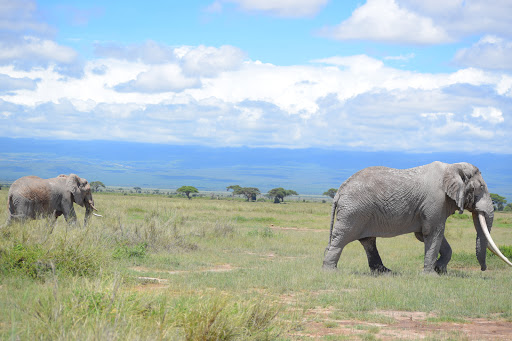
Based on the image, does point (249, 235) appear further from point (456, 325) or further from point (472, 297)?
point (456, 325)

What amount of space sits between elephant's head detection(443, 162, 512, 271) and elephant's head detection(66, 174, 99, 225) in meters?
11.1

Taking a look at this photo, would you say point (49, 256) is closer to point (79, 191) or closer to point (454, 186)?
point (454, 186)

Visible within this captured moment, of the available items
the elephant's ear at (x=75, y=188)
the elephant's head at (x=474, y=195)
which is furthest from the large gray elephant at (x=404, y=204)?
the elephant's ear at (x=75, y=188)

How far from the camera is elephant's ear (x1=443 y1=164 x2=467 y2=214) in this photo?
1245cm

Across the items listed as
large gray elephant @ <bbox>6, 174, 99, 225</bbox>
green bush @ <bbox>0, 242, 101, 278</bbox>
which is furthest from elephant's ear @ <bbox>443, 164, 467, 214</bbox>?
large gray elephant @ <bbox>6, 174, 99, 225</bbox>

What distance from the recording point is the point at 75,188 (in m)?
18.2

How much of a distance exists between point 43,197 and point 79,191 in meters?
1.43

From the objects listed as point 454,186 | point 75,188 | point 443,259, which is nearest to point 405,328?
point 454,186

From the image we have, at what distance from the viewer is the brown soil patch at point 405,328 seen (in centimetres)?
716

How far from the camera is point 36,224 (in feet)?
43.9

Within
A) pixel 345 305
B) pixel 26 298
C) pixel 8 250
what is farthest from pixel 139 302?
pixel 8 250

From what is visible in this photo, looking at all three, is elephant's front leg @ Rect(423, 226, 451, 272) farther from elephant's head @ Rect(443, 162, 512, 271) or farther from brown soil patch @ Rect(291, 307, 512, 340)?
brown soil patch @ Rect(291, 307, 512, 340)

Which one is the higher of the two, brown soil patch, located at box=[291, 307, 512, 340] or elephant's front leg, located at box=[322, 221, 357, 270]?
elephant's front leg, located at box=[322, 221, 357, 270]

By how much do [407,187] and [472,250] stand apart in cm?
817
